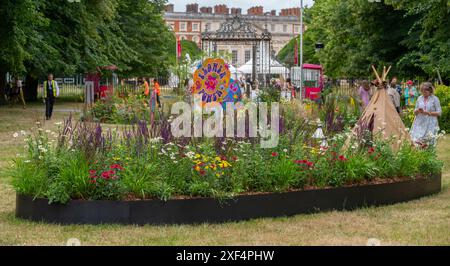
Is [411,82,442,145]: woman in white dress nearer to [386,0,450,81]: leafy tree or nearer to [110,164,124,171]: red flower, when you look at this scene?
[386,0,450,81]: leafy tree

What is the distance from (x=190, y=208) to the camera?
9320mm

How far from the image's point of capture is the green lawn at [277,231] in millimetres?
8477

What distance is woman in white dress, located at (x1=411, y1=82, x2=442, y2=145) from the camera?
46.7 feet

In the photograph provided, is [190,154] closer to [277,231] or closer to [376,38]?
[277,231]

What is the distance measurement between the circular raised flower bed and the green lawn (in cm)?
→ 14

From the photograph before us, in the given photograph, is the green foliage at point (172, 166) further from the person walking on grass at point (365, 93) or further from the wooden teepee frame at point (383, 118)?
the person walking on grass at point (365, 93)

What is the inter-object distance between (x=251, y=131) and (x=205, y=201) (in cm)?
187

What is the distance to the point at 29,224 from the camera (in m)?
9.27

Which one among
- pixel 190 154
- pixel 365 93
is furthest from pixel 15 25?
pixel 190 154

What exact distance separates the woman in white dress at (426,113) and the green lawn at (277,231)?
400cm

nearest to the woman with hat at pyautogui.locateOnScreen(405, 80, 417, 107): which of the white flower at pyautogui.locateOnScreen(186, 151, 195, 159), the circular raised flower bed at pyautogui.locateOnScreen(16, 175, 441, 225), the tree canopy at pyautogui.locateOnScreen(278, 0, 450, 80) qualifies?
the tree canopy at pyautogui.locateOnScreen(278, 0, 450, 80)

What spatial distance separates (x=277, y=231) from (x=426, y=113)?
6.13 metres

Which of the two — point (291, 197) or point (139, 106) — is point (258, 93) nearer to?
point (139, 106)

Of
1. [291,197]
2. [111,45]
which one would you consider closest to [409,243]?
[291,197]
